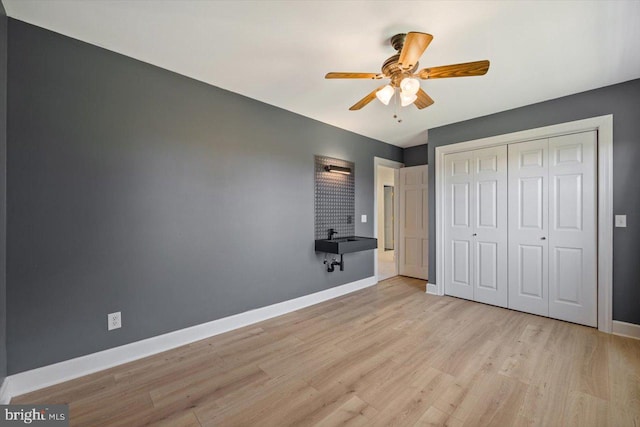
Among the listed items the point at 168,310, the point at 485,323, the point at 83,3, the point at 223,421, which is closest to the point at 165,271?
the point at 168,310

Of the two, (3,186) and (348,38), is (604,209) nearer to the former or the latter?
(348,38)

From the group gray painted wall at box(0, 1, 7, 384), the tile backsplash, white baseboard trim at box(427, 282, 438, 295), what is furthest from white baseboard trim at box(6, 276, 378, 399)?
white baseboard trim at box(427, 282, 438, 295)

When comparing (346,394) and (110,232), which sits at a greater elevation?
(110,232)

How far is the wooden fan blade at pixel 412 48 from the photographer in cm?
148

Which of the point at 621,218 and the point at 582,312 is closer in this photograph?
the point at 621,218

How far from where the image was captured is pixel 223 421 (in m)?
1.53

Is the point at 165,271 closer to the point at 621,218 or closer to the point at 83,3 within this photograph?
the point at 83,3

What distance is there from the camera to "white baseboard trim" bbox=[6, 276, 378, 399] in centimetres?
173

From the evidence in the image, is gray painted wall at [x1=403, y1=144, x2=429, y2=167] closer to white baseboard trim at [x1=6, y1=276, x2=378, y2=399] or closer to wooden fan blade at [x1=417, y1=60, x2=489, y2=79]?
wooden fan blade at [x1=417, y1=60, x2=489, y2=79]

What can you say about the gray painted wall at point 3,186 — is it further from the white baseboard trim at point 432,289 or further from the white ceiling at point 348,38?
the white baseboard trim at point 432,289

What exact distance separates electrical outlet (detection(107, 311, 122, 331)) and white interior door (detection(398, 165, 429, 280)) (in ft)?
14.2

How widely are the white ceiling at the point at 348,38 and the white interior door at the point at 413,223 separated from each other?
2085 millimetres

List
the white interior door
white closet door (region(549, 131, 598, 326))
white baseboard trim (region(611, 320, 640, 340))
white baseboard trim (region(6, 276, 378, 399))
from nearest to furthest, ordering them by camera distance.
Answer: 1. white baseboard trim (region(6, 276, 378, 399))
2. white baseboard trim (region(611, 320, 640, 340))
3. white closet door (region(549, 131, 598, 326))
4. the white interior door

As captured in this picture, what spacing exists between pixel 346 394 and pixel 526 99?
3524mm
